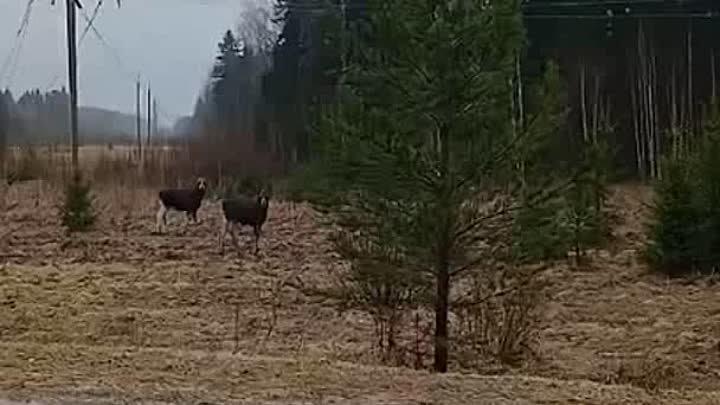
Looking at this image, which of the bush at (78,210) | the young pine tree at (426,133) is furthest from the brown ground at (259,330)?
the young pine tree at (426,133)

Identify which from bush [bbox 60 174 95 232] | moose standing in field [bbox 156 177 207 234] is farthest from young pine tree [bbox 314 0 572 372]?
moose standing in field [bbox 156 177 207 234]

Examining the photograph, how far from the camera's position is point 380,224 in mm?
9344

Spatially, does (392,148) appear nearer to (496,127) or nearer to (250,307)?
(496,127)

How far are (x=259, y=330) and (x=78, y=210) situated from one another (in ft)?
38.6

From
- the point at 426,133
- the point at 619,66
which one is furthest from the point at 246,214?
the point at 619,66

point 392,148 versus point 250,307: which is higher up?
point 392,148

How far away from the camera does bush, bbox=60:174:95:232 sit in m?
23.7

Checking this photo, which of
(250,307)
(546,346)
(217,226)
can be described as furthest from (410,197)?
(217,226)

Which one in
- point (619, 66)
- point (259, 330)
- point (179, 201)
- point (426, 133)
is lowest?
point (259, 330)

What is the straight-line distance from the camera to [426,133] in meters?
9.30

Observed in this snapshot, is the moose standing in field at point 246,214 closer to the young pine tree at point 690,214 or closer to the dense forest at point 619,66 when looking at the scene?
the young pine tree at point 690,214

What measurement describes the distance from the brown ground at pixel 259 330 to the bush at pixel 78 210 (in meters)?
0.33

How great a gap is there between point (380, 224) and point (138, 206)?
20.9 metres

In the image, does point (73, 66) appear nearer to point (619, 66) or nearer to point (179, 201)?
point (179, 201)
